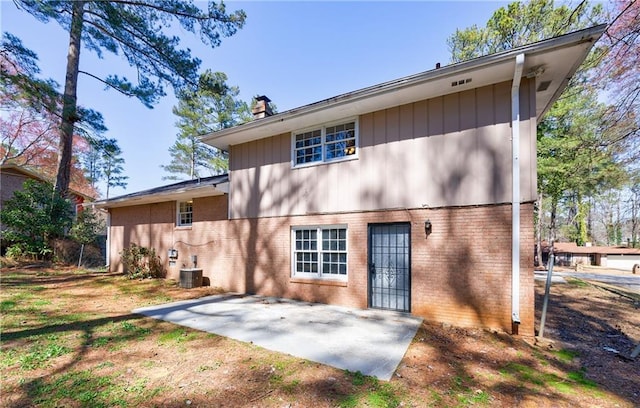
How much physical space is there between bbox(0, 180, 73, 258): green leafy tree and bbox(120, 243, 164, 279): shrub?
4.41m

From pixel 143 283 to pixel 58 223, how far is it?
272 inches

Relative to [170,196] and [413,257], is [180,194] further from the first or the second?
[413,257]

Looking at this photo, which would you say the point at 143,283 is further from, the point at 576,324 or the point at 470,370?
the point at 576,324

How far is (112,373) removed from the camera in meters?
3.77

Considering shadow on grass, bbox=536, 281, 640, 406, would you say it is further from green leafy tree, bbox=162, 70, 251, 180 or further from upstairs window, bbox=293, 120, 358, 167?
green leafy tree, bbox=162, 70, 251, 180

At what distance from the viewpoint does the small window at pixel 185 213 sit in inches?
433

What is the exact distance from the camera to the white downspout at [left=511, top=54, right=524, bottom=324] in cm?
539

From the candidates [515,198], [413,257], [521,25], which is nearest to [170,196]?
[413,257]

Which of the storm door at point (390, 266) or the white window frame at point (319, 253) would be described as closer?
the storm door at point (390, 266)

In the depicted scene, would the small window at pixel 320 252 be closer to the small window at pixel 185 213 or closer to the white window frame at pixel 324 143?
the white window frame at pixel 324 143

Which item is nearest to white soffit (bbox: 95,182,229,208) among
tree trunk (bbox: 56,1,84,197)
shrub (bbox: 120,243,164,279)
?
shrub (bbox: 120,243,164,279)

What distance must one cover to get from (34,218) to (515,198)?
18.3 metres

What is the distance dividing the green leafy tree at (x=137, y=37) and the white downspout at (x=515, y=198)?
1093 cm

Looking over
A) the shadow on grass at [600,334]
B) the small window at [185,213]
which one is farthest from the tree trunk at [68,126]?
the shadow on grass at [600,334]
